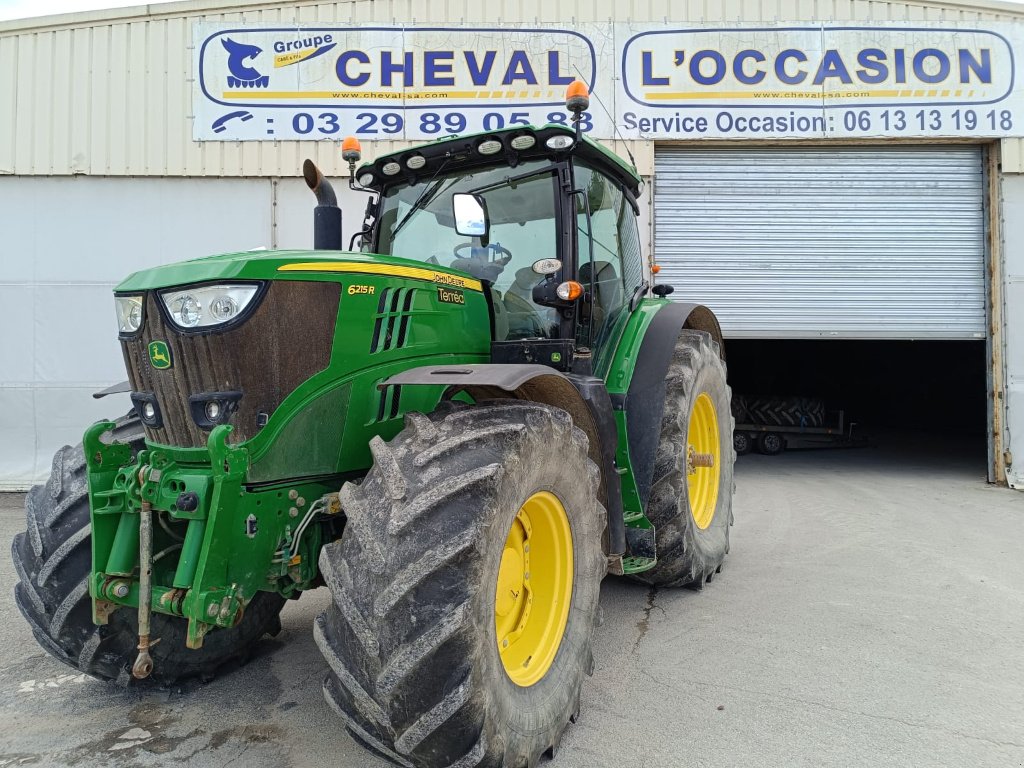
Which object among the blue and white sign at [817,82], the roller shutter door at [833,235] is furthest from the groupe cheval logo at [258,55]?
the roller shutter door at [833,235]

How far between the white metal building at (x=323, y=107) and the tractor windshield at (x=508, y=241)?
4671mm

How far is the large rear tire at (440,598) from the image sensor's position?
187 cm

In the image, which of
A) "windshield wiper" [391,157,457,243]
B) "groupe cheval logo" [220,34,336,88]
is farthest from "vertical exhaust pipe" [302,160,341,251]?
"groupe cheval logo" [220,34,336,88]

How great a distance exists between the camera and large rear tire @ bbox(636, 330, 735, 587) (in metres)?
3.69

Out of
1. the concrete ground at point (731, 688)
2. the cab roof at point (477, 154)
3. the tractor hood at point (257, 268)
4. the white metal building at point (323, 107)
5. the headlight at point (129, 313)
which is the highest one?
the white metal building at point (323, 107)

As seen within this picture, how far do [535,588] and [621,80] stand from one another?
21.6ft

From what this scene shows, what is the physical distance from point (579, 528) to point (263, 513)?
3.67 ft

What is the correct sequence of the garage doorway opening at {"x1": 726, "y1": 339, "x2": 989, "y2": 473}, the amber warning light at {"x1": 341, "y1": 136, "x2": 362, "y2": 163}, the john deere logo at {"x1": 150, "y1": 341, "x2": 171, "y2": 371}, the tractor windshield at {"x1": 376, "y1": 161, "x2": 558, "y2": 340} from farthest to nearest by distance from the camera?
the garage doorway opening at {"x1": 726, "y1": 339, "x2": 989, "y2": 473}, the amber warning light at {"x1": 341, "y1": 136, "x2": 362, "y2": 163}, the tractor windshield at {"x1": 376, "y1": 161, "x2": 558, "y2": 340}, the john deere logo at {"x1": 150, "y1": 341, "x2": 171, "y2": 371}

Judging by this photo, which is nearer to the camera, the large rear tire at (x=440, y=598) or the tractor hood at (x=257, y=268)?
the large rear tire at (x=440, y=598)

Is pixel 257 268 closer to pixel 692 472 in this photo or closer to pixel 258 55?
pixel 692 472

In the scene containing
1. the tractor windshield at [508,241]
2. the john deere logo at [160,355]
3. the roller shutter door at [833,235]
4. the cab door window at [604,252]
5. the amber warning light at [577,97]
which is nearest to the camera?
the john deere logo at [160,355]

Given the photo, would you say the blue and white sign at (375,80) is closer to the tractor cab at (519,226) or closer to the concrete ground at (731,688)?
the tractor cab at (519,226)

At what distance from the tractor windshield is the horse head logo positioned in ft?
17.5

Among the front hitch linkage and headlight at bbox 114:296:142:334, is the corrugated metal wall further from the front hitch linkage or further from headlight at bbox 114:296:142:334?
the front hitch linkage
